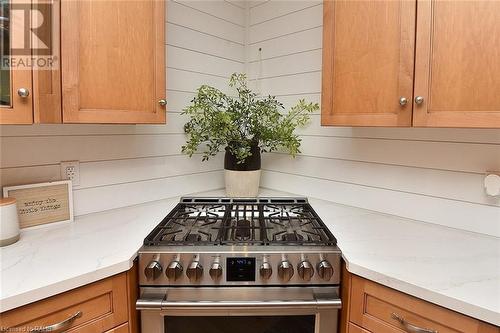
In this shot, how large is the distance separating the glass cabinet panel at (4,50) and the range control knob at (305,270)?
3.63 feet

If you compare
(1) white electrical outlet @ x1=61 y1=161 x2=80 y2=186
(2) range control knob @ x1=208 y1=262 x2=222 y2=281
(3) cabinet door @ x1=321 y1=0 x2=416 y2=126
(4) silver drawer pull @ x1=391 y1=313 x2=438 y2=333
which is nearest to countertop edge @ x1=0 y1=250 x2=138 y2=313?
(2) range control knob @ x1=208 y1=262 x2=222 y2=281

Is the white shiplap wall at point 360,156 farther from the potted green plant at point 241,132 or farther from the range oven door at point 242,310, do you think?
the range oven door at point 242,310

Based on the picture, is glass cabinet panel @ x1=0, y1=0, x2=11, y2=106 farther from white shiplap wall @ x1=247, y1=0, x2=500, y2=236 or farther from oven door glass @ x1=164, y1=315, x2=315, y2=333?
white shiplap wall @ x1=247, y1=0, x2=500, y2=236

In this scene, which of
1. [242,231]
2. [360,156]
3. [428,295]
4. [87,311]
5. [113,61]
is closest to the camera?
[428,295]

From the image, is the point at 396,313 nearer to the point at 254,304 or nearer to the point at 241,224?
the point at 254,304

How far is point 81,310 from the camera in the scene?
103 centimetres

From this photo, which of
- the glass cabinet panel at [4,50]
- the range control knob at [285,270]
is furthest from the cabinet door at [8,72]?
the range control knob at [285,270]

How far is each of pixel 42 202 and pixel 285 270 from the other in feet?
3.46

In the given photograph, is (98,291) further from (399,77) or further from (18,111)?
(399,77)

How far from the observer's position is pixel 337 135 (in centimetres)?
187

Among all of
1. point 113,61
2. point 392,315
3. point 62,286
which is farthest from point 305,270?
point 113,61

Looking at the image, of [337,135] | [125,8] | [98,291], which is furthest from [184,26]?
[98,291]

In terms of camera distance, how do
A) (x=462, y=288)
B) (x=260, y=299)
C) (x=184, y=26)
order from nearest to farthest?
(x=462, y=288) → (x=260, y=299) → (x=184, y=26)

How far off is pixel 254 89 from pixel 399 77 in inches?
46.0
